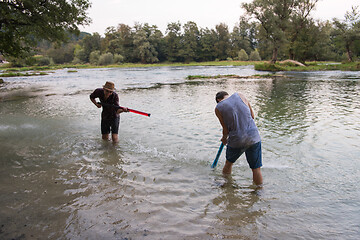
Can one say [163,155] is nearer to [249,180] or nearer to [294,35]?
[249,180]

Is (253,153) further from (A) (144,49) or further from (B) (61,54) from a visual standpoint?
(B) (61,54)

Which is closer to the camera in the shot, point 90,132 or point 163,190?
point 163,190

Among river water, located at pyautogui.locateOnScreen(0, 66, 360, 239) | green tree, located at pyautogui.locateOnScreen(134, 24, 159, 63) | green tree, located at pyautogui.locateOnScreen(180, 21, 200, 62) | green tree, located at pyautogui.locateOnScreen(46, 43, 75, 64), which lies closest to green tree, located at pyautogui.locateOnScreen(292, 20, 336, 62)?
river water, located at pyautogui.locateOnScreen(0, 66, 360, 239)

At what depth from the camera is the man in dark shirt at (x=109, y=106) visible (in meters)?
6.99

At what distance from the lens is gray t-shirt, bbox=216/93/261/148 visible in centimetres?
446

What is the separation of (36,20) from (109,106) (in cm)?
1499

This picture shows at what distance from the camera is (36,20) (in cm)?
1742

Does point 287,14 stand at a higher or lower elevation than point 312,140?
higher

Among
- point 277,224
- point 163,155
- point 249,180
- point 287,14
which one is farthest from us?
point 287,14

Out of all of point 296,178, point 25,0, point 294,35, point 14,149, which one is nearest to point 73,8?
point 25,0

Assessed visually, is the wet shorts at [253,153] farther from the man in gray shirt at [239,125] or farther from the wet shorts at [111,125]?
the wet shorts at [111,125]

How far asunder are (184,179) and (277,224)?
2.17 m

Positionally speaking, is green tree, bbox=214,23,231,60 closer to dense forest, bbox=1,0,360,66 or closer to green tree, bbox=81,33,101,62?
dense forest, bbox=1,0,360,66

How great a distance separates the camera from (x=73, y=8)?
18.8 meters
